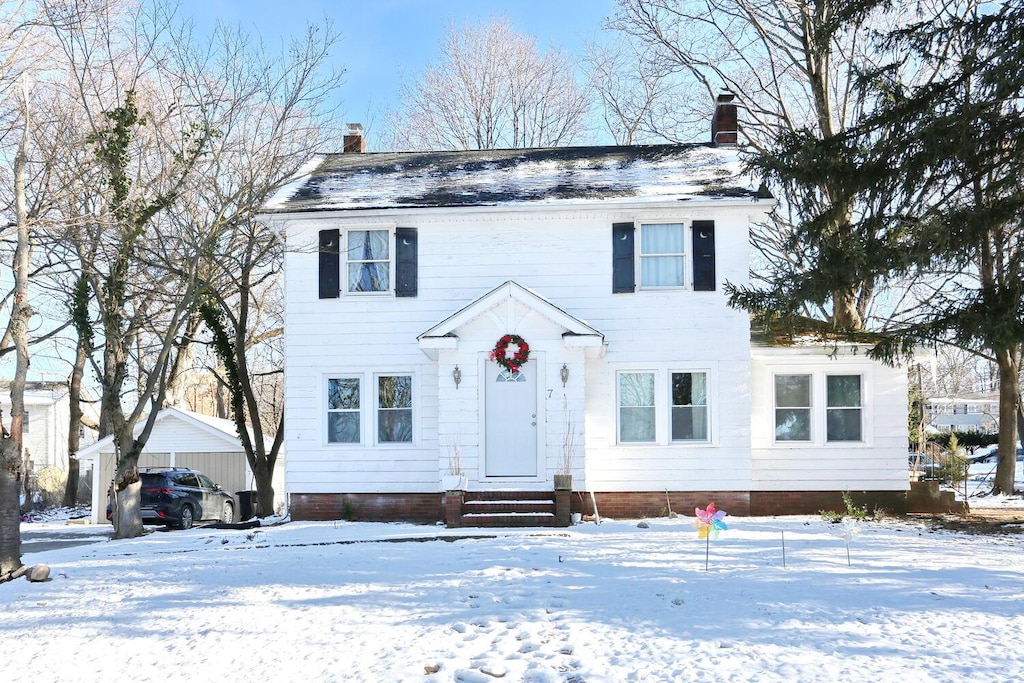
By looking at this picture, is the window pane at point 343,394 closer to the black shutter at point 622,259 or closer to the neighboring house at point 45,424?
the black shutter at point 622,259

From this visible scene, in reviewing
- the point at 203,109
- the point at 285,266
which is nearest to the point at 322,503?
the point at 285,266

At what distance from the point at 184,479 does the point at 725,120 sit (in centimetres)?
1559

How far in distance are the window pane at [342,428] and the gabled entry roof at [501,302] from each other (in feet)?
7.80

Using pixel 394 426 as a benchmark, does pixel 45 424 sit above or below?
below

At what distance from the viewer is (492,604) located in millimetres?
9266

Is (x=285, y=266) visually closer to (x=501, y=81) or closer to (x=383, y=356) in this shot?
(x=383, y=356)

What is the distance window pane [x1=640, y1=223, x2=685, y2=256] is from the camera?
1802 centimetres

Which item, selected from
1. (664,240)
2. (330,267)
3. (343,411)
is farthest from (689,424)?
(330,267)

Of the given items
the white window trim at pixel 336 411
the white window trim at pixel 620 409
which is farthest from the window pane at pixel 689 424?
the white window trim at pixel 336 411

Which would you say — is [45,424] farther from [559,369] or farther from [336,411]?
[559,369]

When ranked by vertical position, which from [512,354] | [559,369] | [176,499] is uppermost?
[512,354]

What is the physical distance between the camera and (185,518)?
23.3 metres

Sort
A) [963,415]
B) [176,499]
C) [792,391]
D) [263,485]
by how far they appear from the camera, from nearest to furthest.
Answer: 1. [792,391]
2. [176,499]
3. [263,485]
4. [963,415]

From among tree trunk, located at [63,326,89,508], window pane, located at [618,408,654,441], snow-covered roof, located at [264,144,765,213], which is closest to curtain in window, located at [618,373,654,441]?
window pane, located at [618,408,654,441]
